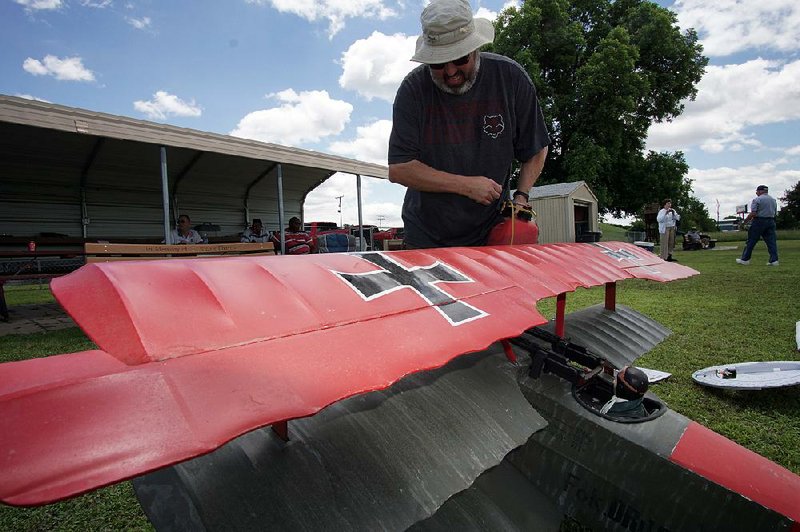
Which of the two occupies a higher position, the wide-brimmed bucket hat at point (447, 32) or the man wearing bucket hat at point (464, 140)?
the wide-brimmed bucket hat at point (447, 32)

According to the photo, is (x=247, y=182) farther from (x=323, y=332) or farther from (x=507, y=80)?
(x=323, y=332)

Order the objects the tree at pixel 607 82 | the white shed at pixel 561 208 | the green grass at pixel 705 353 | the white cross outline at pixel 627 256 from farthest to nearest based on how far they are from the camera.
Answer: the tree at pixel 607 82 → the white shed at pixel 561 208 → the white cross outline at pixel 627 256 → the green grass at pixel 705 353

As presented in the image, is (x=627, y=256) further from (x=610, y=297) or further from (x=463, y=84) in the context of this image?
(x=463, y=84)

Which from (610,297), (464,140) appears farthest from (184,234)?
(610,297)

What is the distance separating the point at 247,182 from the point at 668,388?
14220mm

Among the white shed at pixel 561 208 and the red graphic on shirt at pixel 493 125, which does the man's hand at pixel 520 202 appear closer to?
the red graphic on shirt at pixel 493 125

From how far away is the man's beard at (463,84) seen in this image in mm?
2637

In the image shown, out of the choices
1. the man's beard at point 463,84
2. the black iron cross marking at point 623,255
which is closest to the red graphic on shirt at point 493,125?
the man's beard at point 463,84

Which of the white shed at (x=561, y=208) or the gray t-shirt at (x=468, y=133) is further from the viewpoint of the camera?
the white shed at (x=561, y=208)

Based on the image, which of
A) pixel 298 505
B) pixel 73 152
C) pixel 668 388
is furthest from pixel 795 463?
pixel 73 152

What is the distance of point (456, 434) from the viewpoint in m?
1.51

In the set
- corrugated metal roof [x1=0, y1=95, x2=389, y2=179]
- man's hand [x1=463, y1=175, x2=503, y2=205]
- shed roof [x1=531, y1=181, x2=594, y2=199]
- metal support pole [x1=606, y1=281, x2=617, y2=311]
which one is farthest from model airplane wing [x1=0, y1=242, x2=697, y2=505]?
shed roof [x1=531, y1=181, x2=594, y2=199]

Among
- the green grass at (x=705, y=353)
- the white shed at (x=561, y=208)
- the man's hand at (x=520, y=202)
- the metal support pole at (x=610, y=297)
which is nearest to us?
the green grass at (x=705, y=353)

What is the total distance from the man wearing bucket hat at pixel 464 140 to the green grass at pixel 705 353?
2.16 meters
